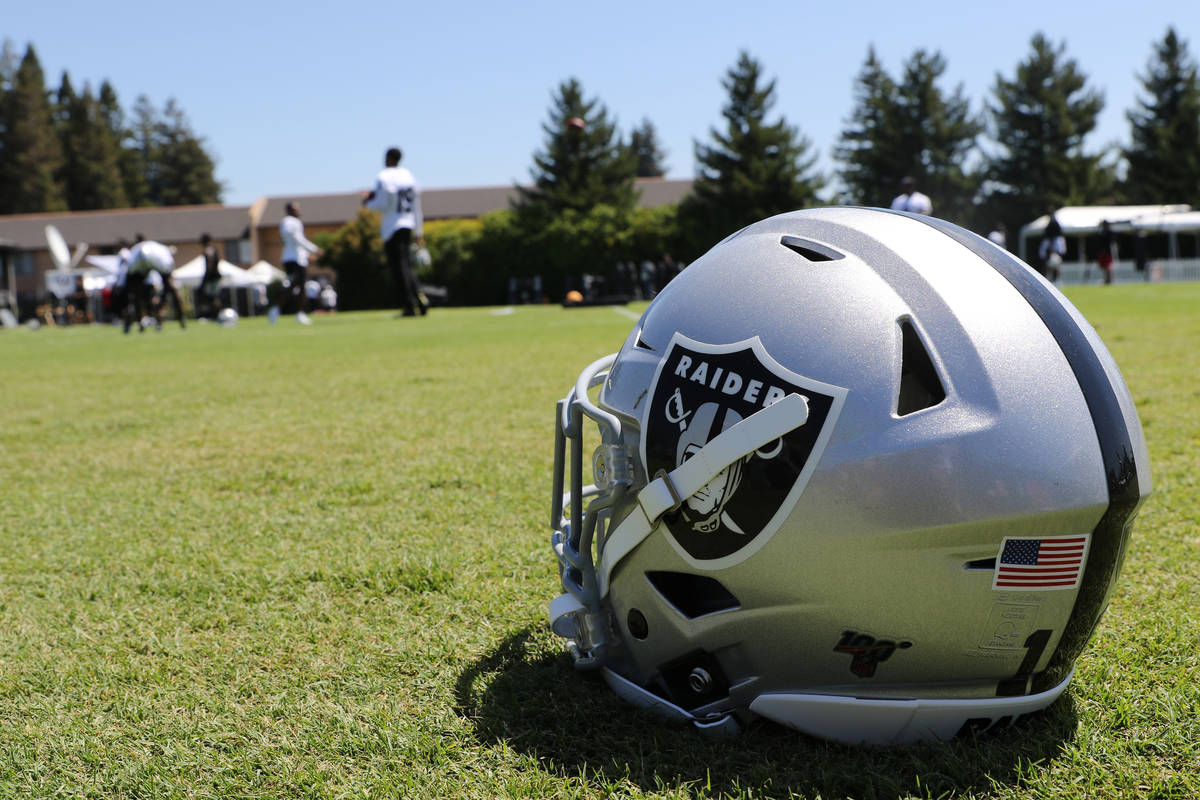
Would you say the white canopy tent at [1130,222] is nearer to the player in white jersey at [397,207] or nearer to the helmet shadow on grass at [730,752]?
the player in white jersey at [397,207]

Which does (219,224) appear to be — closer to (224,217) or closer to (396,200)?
(224,217)

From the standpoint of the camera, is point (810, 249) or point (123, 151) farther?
point (123, 151)

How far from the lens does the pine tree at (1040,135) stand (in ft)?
187

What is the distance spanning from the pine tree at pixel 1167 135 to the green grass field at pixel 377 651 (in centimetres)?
5898

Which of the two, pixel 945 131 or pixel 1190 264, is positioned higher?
pixel 945 131

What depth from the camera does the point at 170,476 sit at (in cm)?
460

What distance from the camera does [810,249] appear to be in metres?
1.90

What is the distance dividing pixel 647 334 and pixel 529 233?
1837 inches

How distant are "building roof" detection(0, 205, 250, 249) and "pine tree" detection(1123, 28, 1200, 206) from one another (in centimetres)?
5631

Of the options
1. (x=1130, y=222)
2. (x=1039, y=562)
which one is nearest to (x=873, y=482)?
(x=1039, y=562)

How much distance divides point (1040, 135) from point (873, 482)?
64518mm

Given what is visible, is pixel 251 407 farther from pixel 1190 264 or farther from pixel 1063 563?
pixel 1190 264

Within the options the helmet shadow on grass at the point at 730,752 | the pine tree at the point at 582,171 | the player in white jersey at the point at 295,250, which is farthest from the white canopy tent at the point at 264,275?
the helmet shadow on grass at the point at 730,752

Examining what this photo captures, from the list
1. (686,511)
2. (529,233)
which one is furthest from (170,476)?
(529,233)
